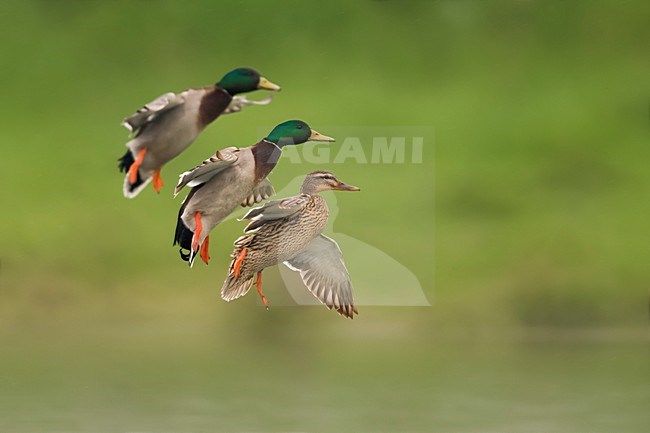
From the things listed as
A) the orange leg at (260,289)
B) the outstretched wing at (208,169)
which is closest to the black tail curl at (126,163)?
the outstretched wing at (208,169)

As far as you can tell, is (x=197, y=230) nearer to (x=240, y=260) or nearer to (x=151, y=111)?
(x=240, y=260)

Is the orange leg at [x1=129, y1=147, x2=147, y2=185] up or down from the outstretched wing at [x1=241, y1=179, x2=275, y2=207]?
down

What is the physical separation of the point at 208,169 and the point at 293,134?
373 mm

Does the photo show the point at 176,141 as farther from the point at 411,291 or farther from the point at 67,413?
the point at 67,413

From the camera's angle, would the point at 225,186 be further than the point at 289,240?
No

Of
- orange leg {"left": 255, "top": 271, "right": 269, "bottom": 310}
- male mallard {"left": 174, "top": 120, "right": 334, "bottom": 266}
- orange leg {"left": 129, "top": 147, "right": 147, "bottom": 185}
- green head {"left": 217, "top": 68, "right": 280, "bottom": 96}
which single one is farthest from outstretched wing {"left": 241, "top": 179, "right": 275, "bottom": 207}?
orange leg {"left": 129, "top": 147, "right": 147, "bottom": 185}

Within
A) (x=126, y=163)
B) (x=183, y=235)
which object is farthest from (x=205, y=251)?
(x=126, y=163)

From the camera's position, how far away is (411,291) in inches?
142

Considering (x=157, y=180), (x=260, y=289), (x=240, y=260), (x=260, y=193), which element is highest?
(x=260, y=193)

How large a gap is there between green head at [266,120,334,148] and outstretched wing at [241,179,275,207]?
14 cm

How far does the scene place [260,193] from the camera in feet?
11.8

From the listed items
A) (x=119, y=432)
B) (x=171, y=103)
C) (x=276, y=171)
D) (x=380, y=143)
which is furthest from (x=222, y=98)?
(x=119, y=432)

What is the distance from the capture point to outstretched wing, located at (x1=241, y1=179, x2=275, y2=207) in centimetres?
351

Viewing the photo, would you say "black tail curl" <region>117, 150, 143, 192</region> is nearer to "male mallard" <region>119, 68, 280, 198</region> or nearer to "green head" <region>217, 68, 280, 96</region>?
"male mallard" <region>119, 68, 280, 198</region>
